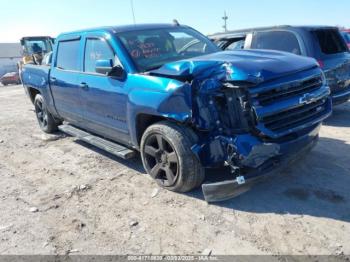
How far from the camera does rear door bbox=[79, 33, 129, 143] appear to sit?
452 cm

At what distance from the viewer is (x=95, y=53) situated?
5.03 meters

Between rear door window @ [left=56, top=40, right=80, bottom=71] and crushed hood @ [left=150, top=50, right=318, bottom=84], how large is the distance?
2.08m

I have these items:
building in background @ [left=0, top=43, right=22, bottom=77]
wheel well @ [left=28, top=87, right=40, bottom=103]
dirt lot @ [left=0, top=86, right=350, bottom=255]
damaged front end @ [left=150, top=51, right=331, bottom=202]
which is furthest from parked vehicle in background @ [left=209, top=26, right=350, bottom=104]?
building in background @ [left=0, top=43, right=22, bottom=77]

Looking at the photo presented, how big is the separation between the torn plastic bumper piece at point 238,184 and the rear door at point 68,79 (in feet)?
9.25

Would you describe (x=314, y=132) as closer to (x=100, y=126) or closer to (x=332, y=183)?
(x=332, y=183)

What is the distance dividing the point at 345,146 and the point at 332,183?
1.45 meters

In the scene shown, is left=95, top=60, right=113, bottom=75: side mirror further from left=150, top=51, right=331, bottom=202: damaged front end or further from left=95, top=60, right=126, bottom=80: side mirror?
left=150, top=51, right=331, bottom=202: damaged front end

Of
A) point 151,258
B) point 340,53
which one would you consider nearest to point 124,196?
point 151,258

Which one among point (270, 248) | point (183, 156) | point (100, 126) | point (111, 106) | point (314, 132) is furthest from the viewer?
point (100, 126)

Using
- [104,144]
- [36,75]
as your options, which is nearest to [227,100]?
[104,144]

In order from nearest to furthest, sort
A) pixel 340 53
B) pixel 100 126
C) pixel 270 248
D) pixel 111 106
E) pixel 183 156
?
pixel 270 248 → pixel 183 156 → pixel 111 106 → pixel 100 126 → pixel 340 53

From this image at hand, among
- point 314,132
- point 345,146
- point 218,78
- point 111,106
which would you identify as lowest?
point 345,146

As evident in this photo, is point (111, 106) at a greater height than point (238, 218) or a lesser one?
greater

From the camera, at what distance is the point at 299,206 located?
3.62 m
